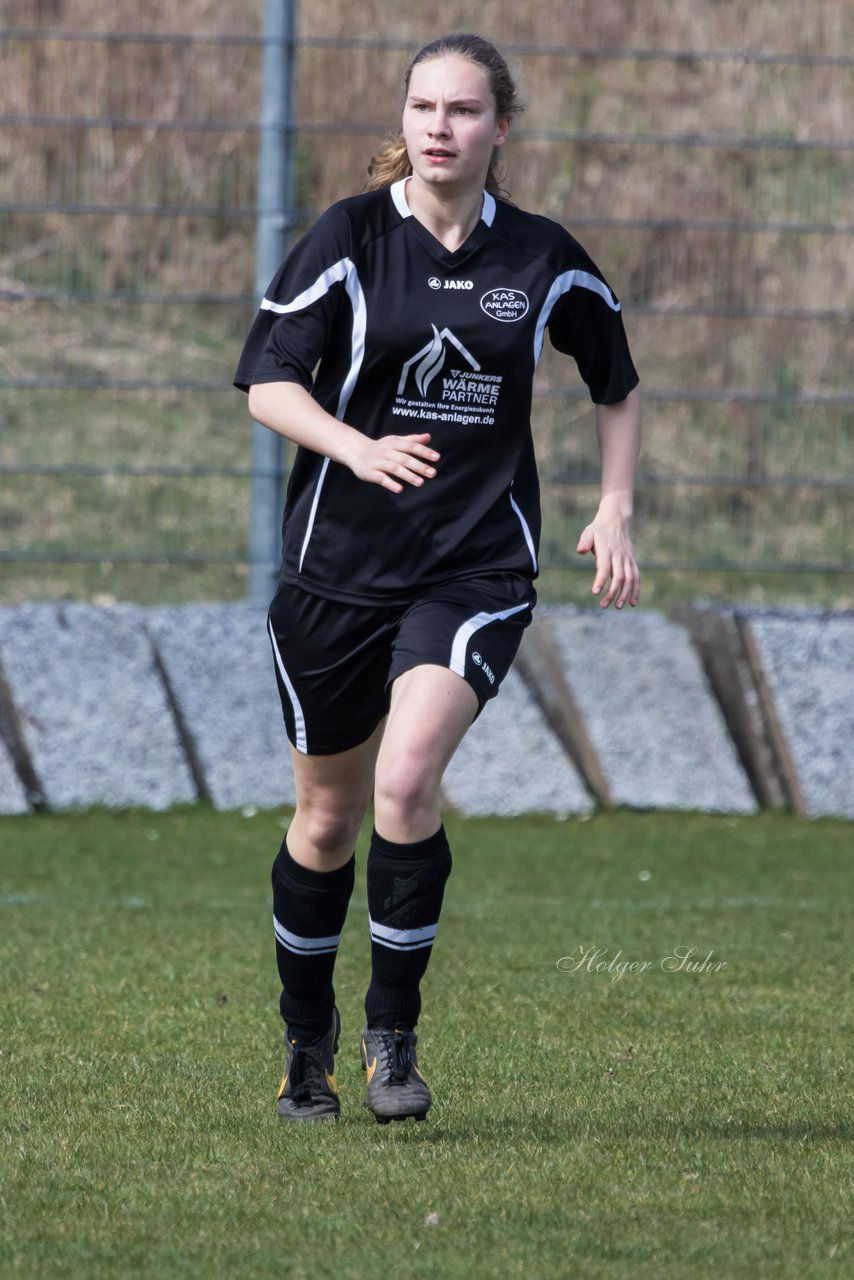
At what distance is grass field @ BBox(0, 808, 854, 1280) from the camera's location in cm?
315

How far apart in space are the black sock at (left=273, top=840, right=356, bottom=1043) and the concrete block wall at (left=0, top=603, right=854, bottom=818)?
13.9 feet

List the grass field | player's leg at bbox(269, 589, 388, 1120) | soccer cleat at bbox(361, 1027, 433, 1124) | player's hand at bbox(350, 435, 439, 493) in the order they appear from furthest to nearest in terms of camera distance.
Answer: player's leg at bbox(269, 589, 388, 1120) < soccer cleat at bbox(361, 1027, 433, 1124) < player's hand at bbox(350, 435, 439, 493) < the grass field

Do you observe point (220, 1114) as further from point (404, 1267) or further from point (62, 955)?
point (62, 955)

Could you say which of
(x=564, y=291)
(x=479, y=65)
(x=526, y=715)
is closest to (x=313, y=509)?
(x=564, y=291)

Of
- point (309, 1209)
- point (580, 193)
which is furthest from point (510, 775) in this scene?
point (309, 1209)

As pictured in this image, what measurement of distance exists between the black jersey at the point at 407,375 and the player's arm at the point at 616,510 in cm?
15

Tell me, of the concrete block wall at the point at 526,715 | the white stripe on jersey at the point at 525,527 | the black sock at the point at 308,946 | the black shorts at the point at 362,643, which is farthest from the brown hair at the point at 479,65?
the concrete block wall at the point at 526,715

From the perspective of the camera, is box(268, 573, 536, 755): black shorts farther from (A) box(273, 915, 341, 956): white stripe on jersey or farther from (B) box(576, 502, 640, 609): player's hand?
(A) box(273, 915, 341, 956): white stripe on jersey

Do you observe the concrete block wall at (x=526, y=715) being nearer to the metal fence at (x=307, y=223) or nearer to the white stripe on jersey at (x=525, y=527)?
the metal fence at (x=307, y=223)

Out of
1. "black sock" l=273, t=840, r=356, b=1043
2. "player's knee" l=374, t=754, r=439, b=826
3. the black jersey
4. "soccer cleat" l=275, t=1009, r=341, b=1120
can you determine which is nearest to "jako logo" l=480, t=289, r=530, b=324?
the black jersey

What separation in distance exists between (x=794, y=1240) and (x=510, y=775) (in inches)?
209

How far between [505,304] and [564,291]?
6.9 inches

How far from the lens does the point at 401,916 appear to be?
12.5 feet

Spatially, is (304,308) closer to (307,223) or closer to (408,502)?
(408,502)
